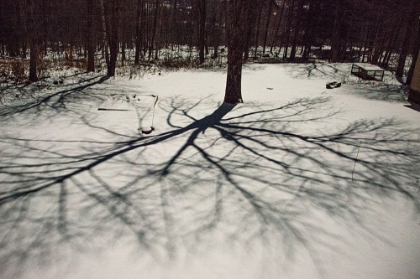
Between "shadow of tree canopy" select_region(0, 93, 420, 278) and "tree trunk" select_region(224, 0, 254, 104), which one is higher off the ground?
"tree trunk" select_region(224, 0, 254, 104)

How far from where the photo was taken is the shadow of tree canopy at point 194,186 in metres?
2.79

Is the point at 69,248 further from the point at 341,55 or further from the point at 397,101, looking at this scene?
the point at 341,55

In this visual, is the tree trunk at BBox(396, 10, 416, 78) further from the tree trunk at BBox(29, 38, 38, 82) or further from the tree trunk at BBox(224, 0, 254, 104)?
the tree trunk at BBox(29, 38, 38, 82)

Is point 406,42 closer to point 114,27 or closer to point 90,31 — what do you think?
point 114,27

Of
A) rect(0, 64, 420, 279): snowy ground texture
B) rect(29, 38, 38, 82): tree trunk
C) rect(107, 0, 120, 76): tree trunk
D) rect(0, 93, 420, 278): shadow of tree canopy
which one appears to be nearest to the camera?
rect(0, 64, 420, 279): snowy ground texture

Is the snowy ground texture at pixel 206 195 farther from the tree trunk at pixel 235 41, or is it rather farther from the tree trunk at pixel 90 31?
the tree trunk at pixel 90 31

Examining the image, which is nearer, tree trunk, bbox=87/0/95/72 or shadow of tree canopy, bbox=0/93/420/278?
shadow of tree canopy, bbox=0/93/420/278

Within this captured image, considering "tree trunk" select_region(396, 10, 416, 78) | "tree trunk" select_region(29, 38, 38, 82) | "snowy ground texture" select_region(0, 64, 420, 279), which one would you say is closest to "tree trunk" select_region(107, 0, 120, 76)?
"tree trunk" select_region(29, 38, 38, 82)

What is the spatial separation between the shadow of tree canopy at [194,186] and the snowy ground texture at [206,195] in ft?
0.07

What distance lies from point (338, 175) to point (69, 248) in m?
4.08

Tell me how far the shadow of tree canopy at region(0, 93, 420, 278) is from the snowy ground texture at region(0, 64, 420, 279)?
21mm

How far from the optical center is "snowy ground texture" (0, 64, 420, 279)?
8.26ft

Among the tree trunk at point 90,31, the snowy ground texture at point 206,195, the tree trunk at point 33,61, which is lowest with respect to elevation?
the snowy ground texture at point 206,195

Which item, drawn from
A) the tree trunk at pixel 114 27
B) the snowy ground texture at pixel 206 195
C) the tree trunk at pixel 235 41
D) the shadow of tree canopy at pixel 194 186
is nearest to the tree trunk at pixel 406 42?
the snowy ground texture at pixel 206 195
